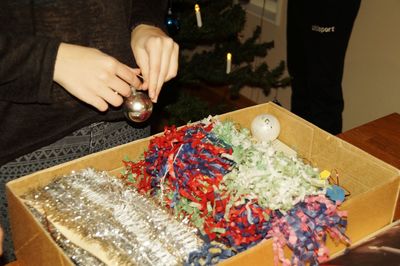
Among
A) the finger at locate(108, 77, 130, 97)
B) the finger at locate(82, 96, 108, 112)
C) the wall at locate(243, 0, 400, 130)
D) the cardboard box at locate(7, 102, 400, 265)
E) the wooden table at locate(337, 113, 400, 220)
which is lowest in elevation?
the wall at locate(243, 0, 400, 130)

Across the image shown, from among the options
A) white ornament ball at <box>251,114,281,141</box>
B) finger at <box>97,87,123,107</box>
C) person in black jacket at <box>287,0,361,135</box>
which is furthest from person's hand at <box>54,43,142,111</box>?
person in black jacket at <box>287,0,361,135</box>

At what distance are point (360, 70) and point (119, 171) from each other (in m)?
1.82

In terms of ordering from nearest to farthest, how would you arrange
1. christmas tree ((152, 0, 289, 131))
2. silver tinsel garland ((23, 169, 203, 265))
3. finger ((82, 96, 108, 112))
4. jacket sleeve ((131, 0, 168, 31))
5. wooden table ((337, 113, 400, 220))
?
1. silver tinsel garland ((23, 169, 203, 265))
2. finger ((82, 96, 108, 112))
3. jacket sleeve ((131, 0, 168, 31))
4. wooden table ((337, 113, 400, 220))
5. christmas tree ((152, 0, 289, 131))

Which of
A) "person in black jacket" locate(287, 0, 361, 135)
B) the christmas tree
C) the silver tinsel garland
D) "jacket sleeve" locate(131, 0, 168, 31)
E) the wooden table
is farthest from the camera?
the christmas tree

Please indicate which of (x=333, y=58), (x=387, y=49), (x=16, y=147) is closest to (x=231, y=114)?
(x=16, y=147)

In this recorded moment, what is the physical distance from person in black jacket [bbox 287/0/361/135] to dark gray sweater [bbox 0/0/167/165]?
4.07 feet

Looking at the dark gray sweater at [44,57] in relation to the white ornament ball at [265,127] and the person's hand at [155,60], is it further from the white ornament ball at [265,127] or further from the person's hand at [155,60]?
the white ornament ball at [265,127]

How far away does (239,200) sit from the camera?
722mm

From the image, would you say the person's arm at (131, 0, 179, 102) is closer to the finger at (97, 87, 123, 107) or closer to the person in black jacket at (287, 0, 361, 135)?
the finger at (97, 87, 123, 107)

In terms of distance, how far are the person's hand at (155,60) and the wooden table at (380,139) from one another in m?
0.53

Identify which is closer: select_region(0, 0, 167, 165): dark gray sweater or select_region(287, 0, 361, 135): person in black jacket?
select_region(0, 0, 167, 165): dark gray sweater

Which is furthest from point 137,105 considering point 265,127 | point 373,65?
point 373,65

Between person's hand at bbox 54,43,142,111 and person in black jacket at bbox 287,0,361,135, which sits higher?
person's hand at bbox 54,43,142,111

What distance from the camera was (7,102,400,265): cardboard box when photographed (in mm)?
673
